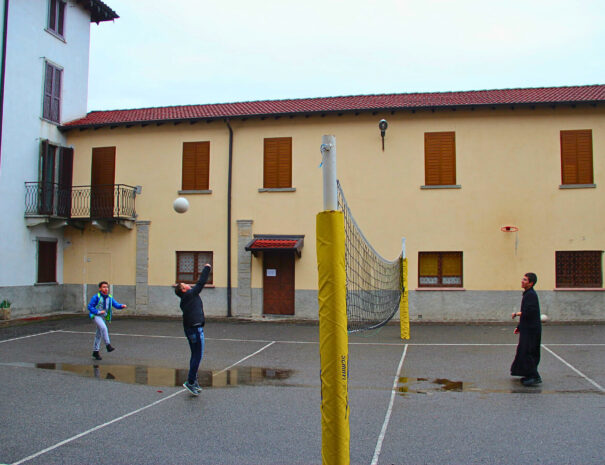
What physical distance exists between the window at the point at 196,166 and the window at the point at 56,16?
6627mm

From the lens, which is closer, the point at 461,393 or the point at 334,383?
the point at 334,383

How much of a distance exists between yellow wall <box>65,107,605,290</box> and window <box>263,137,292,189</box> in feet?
0.76

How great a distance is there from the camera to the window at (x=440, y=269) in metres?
18.5

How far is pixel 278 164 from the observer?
1973 cm

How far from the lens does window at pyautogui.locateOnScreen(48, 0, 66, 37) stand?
2045cm

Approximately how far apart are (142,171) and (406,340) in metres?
12.1

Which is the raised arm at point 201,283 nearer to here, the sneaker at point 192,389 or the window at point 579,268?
the sneaker at point 192,389

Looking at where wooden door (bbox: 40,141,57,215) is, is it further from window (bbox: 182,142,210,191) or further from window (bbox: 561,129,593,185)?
window (bbox: 561,129,593,185)

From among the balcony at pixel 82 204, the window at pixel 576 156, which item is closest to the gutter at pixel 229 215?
the balcony at pixel 82 204

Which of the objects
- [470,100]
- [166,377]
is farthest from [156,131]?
[166,377]

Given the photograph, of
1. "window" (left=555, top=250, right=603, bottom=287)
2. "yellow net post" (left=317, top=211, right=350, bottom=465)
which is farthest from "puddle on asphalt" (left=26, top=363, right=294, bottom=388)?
"window" (left=555, top=250, right=603, bottom=287)

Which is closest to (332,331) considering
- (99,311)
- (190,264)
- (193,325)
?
(193,325)

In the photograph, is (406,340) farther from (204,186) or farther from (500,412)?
(204,186)

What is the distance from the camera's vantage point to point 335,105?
1983cm
